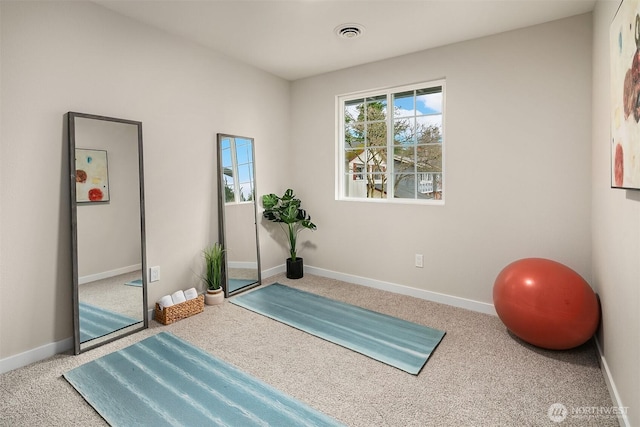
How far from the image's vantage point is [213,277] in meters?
3.16

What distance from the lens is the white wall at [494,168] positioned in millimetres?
2506

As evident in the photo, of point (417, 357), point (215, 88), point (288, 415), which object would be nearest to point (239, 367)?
point (288, 415)

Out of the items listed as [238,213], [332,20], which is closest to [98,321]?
[238,213]

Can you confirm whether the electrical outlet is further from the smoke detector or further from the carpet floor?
the smoke detector

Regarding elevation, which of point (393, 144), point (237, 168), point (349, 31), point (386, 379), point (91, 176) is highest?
point (349, 31)

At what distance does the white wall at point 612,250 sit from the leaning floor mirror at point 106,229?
306 cm

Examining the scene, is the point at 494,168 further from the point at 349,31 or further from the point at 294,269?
the point at 294,269

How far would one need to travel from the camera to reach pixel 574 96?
2.47 meters

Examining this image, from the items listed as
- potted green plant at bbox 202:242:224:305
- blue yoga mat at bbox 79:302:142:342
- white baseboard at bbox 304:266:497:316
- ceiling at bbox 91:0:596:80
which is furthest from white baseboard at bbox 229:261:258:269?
ceiling at bbox 91:0:596:80

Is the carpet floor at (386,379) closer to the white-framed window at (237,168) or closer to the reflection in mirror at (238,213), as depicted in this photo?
the reflection in mirror at (238,213)

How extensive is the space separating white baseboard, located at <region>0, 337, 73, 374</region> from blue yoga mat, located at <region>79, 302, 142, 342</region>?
12 cm

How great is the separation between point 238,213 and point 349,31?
2.06 m

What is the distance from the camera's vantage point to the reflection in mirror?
3.32m

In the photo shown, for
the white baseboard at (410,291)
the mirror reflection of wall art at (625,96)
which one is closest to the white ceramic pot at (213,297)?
the white baseboard at (410,291)
